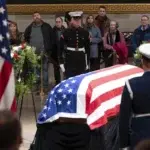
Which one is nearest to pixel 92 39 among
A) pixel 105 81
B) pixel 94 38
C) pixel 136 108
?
pixel 94 38

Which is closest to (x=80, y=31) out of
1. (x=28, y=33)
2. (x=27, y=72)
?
(x=28, y=33)

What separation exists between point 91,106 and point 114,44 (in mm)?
6307

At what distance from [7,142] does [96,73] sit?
390cm

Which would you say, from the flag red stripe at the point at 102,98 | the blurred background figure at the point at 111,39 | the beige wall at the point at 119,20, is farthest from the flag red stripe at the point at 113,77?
the beige wall at the point at 119,20

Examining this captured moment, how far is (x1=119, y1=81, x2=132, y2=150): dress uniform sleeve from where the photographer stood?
182 inches

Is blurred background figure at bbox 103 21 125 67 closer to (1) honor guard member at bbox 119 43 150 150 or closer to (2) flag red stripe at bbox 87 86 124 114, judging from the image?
(2) flag red stripe at bbox 87 86 124 114

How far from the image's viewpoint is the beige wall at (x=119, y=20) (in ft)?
47.9

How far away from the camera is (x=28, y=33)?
11836 millimetres

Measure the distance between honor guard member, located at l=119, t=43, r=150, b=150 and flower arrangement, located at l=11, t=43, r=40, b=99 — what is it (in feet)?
14.0

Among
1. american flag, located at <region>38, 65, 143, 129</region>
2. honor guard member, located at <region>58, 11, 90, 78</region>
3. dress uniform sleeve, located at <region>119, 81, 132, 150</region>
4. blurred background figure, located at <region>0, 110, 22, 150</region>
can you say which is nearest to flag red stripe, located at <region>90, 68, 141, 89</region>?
american flag, located at <region>38, 65, 143, 129</region>

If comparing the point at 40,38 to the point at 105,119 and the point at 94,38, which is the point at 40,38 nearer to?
the point at 94,38

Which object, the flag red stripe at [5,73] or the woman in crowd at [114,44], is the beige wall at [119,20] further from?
the flag red stripe at [5,73]

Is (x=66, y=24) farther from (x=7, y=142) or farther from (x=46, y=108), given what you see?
(x=7, y=142)

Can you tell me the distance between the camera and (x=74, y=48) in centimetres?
1104
